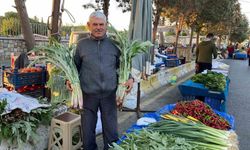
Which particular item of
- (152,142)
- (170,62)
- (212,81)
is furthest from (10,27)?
(152,142)

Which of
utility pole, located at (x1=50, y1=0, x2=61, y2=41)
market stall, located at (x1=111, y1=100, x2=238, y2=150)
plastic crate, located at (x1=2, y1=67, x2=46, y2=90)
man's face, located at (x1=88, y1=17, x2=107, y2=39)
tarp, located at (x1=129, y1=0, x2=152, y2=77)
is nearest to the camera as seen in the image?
market stall, located at (x1=111, y1=100, x2=238, y2=150)

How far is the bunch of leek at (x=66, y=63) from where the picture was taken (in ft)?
11.1

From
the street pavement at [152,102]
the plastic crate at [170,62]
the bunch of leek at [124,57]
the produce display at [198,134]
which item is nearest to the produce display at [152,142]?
the produce display at [198,134]

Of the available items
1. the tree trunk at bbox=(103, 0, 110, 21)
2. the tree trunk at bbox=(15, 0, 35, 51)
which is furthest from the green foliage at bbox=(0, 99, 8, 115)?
the tree trunk at bbox=(103, 0, 110, 21)

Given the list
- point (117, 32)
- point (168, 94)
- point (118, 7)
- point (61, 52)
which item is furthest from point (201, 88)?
point (118, 7)

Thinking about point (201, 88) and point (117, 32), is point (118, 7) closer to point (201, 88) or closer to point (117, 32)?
point (201, 88)

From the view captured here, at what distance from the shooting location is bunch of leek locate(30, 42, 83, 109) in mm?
3388

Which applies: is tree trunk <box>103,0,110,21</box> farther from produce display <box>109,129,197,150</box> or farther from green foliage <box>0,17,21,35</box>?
produce display <box>109,129,197,150</box>

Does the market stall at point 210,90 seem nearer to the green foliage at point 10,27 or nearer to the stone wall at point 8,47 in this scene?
the stone wall at point 8,47

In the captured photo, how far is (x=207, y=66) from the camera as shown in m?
9.29

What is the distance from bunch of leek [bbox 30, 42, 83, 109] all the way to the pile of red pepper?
1.46 metres

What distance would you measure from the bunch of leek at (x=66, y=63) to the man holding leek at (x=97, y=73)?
105 mm

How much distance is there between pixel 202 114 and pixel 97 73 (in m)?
1.65

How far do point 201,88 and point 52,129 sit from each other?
4018mm
